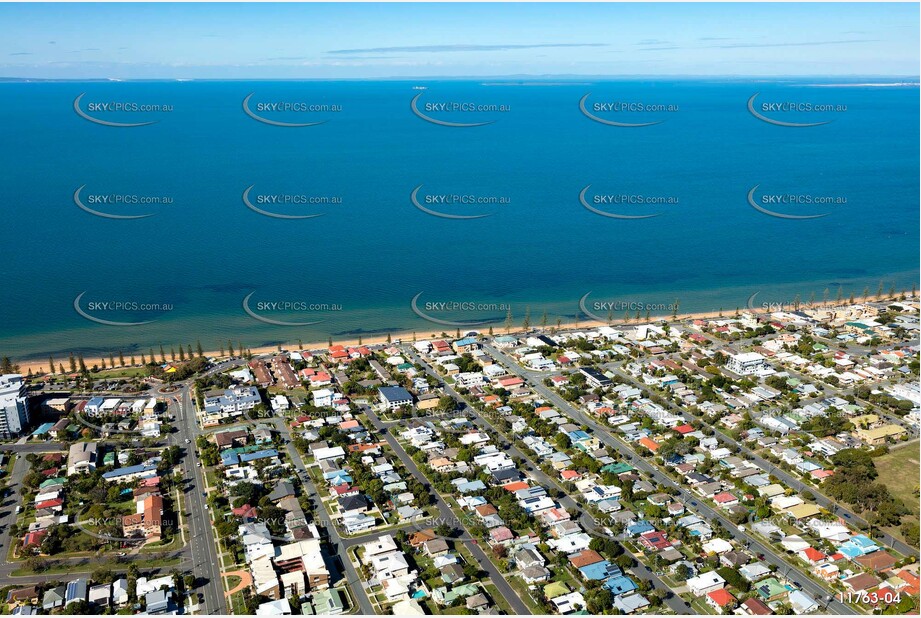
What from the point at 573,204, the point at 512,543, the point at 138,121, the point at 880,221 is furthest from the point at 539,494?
the point at 138,121

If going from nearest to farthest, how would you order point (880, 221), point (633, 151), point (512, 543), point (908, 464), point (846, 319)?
1. point (512, 543)
2. point (908, 464)
3. point (846, 319)
4. point (880, 221)
5. point (633, 151)

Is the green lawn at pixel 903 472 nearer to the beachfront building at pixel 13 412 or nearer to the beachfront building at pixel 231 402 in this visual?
the beachfront building at pixel 231 402

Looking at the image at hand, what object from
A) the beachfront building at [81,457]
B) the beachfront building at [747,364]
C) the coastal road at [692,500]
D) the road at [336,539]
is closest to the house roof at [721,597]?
the coastal road at [692,500]

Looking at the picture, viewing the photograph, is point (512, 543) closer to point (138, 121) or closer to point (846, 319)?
point (846, 319)

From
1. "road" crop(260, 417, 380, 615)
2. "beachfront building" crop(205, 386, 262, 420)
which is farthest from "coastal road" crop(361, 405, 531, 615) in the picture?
"beachfront building" crop(205, 386, 262, 420)

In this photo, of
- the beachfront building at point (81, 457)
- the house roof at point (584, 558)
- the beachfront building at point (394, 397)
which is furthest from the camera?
the beachfront building at point (394, 397)

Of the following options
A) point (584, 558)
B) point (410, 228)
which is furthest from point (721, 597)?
point (410, 228)
